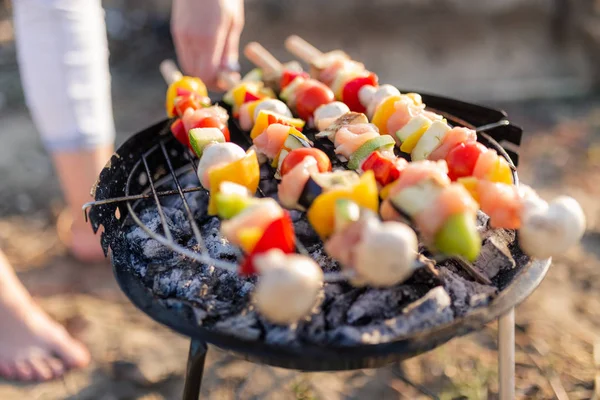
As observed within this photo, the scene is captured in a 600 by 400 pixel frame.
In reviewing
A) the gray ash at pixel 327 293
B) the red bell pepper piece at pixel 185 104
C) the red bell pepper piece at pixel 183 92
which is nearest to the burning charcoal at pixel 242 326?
the gray ash at pixel 327 293

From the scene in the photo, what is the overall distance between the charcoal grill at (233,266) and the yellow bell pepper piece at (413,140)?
1.01 ft

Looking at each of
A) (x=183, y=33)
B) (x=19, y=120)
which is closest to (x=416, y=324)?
(x=183, y=33)

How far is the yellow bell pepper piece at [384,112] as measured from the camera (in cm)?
165

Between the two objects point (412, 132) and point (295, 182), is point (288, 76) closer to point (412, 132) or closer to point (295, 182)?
point (412, 132)

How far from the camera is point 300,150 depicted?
54.7 inches

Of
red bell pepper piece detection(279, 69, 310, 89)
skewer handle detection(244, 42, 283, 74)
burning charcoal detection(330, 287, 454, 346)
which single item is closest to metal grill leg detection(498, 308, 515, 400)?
burning charcoal detection(330, 287, 454, 346)

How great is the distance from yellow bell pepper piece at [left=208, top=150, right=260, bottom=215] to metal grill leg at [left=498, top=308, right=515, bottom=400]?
733 millimetres

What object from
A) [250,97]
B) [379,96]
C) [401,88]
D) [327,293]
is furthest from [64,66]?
[401,88]

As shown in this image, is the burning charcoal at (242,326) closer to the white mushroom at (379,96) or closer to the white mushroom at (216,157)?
the white mushroom at (216,157)

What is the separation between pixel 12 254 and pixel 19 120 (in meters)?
1.52

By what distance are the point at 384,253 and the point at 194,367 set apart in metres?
0.68

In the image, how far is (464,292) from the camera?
1.36m

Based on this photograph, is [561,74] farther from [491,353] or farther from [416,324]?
[416,324]

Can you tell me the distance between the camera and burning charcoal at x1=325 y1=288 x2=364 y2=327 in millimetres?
1306
